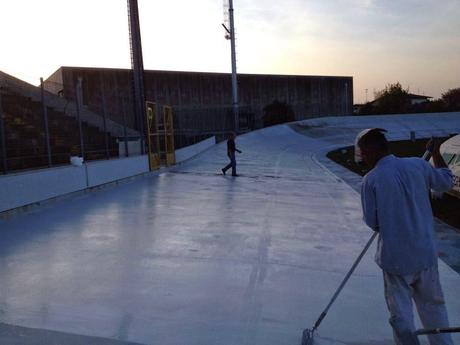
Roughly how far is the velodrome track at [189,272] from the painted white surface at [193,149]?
32.9ft

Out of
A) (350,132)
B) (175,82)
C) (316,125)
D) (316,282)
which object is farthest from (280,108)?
(316,282)

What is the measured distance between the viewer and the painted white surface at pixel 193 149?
2172 centimetres

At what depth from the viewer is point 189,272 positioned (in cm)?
549

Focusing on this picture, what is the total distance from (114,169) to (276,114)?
103 ft

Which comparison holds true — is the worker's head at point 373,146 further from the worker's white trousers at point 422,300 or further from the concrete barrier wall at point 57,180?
the concrete barrier wall at point 57,180

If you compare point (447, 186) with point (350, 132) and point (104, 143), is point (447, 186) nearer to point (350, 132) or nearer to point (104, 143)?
point (104, 143)

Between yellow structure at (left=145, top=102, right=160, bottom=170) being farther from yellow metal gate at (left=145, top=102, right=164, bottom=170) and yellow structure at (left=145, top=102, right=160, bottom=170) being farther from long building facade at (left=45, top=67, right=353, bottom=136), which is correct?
long building facade at (left=45, top=67, right=353, bottom=136)

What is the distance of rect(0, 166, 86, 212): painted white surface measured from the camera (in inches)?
337

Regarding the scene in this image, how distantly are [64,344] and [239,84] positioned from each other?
43.8 m

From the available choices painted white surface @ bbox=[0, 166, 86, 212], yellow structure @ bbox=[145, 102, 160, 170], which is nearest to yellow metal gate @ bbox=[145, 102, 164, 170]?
yellow structure @ bbox=[145, 102, 160, 170]

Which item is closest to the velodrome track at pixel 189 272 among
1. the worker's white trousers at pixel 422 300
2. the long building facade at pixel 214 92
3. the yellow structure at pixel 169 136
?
the worker's white trousers at pixel 422 300

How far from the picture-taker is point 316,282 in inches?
211

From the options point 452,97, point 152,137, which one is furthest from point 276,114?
point 452,97

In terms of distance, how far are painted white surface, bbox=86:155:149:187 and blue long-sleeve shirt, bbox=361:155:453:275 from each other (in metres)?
9.67
